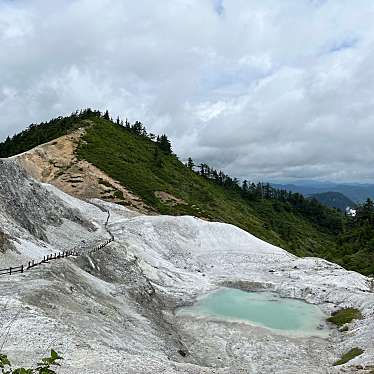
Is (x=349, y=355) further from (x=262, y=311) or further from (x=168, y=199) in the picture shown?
(x=168, y=199)

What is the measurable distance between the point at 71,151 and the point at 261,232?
69724 millimetres

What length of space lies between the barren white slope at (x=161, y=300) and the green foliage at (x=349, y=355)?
0.99m

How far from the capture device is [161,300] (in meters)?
59.9

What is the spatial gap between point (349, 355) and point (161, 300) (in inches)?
986

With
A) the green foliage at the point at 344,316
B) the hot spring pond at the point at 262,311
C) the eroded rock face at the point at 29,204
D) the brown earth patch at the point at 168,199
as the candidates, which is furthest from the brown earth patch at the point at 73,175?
the green foliage at the point at 344,316

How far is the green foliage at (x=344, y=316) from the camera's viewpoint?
55406 millimetres

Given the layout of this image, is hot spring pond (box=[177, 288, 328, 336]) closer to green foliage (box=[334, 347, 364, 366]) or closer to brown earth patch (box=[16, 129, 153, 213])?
green foliage (box=[334, 347, 364, 366])

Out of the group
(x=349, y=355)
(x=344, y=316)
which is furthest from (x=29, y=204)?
(x=349, y=355)

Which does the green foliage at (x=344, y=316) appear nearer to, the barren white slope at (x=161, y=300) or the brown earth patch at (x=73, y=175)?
the barren white slope at (x=161, y=300)

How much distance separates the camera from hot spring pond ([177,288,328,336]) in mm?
54250

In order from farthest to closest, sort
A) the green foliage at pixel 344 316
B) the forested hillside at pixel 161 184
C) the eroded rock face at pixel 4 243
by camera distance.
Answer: the forested hillside at pixel 161 184, the green foliage at pixel 344 316, the eroded rock face at pixel 4 243

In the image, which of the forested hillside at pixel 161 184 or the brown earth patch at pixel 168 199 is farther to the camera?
the brown earth patch at pixel 168 199

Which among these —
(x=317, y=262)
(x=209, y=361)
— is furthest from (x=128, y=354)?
(x=317, y=262)

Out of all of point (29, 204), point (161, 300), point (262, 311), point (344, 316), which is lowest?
point (344, 316)
